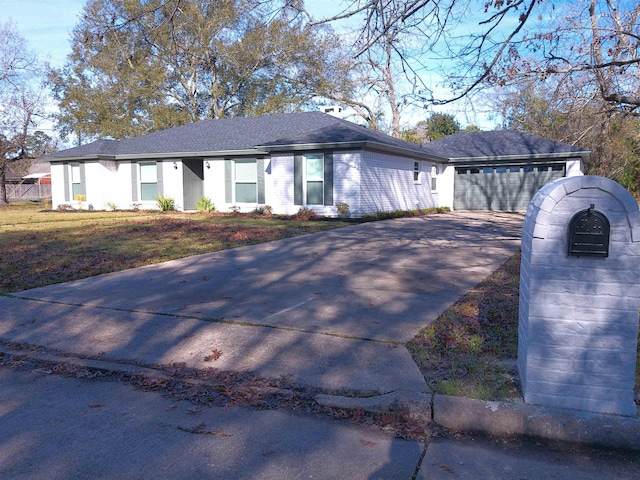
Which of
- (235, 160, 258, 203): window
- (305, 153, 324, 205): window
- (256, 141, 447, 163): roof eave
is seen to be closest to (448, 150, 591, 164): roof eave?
(256, 141, 447, 163): roof eave

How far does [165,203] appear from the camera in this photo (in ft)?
78.7

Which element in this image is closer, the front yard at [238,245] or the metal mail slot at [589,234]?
the metal mail slot at [589,234]

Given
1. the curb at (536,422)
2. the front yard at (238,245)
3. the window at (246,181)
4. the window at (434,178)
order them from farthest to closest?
the window at (434,178)
the window at (246,181)
the front yard at (238,245)
the curb at (536,422)

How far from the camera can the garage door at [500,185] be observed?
26875mm

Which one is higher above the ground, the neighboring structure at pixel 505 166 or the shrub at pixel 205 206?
the neighboring structure at pixel 505 166

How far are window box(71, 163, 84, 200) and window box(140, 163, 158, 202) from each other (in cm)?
349

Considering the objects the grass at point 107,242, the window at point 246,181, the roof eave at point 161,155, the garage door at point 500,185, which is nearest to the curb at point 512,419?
the grass at point 107,242

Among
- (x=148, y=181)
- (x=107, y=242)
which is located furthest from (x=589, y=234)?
(x=148, y=181)

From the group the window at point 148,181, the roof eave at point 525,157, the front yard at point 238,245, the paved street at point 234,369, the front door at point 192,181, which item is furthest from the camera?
the window at point 148,181

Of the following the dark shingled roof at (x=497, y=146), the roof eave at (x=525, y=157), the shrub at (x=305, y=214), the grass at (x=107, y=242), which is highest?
the dark shingled roof at (x=497, y=146)

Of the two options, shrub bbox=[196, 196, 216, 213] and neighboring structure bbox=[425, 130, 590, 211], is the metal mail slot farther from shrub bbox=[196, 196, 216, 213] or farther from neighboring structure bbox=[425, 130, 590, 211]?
neighboring structure bbox=[425, 130, 590, 211]

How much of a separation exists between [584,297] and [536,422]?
98 cm

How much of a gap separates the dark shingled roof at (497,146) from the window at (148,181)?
43.7 ft

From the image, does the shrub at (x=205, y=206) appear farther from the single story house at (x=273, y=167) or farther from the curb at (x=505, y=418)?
the curb at (x=505, y=418)
